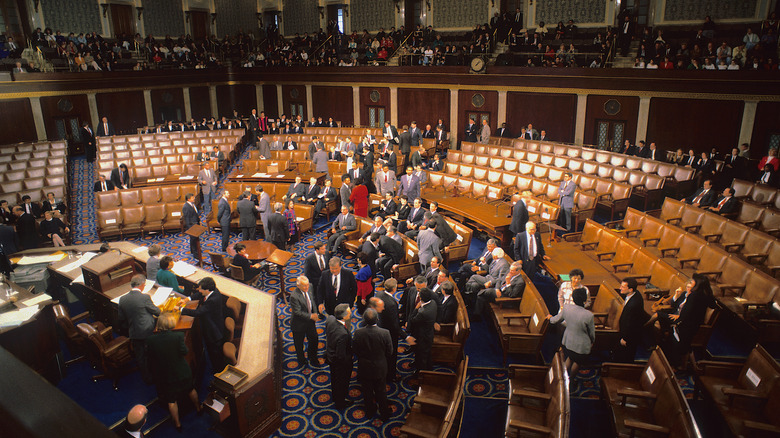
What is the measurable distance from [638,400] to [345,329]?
3.20m

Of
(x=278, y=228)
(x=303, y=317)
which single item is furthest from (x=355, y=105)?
(x=303, y=317)

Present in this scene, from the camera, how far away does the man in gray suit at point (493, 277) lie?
748 cm

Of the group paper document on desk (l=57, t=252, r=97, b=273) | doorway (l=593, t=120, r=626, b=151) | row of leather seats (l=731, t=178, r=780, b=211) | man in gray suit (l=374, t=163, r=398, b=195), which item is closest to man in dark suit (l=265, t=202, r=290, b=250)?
man in gray suit (l=374, t=163, r=398, b=195)

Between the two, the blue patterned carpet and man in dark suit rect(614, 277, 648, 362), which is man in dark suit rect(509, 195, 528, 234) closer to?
the blue patterned carpet

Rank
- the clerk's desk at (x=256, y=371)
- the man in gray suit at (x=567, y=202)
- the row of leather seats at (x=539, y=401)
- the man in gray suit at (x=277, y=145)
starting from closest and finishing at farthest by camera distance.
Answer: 1. the row of leather seats at (x=539, y=401)
2. the clerk's desk at (x=256, y=371)
3. the man in gray suit at (x=567, y=202)
4. the man in gray suit at (x=277, y=145)

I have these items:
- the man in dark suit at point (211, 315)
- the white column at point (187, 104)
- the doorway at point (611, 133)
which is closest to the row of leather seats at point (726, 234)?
the doorway at point (611, 133)

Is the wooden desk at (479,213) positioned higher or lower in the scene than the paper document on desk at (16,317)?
lower

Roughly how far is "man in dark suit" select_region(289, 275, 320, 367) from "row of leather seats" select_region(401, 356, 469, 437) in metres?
1.68

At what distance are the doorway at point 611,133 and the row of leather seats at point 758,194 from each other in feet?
18.4

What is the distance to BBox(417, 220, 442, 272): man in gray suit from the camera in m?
8.22

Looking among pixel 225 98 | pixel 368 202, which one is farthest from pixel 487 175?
pixel 225 98

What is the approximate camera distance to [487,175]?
13109mm

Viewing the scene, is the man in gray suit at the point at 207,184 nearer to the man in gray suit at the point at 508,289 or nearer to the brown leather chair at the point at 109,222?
the brown leather chair at the point at 109,222

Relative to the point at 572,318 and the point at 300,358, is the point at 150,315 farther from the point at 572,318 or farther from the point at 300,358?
the point at 572,318
